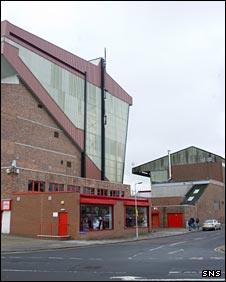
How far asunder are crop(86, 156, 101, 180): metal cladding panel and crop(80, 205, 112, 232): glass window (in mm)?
11866

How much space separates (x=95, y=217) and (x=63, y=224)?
4.11 m

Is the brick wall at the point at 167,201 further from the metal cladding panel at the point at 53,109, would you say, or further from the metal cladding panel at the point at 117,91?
the metal cladding panel at the point at 53,109

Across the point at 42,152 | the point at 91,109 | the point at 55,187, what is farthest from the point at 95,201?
the point at 91,109

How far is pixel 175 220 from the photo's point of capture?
200ft

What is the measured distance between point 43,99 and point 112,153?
55.5 ft

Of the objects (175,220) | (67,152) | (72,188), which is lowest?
(175,220)

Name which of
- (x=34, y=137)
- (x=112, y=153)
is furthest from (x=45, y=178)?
(x=112, y=153)

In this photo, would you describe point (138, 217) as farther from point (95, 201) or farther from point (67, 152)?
point (67, 152)

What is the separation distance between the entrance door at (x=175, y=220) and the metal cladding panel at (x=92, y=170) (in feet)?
42.3

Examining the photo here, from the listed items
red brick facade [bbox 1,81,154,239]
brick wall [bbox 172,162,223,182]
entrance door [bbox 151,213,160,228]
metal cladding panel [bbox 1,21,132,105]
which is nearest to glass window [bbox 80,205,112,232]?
red brick facade [bbox 1,81,154,239]

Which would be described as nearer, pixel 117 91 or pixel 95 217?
pixel 95 217

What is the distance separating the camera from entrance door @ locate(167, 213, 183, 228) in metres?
60.3

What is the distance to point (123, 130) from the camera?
6356 cm

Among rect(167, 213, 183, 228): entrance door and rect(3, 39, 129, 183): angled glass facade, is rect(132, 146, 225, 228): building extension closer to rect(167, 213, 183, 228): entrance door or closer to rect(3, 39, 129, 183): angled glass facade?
rect(167, 213, 183, 228): entrance door
